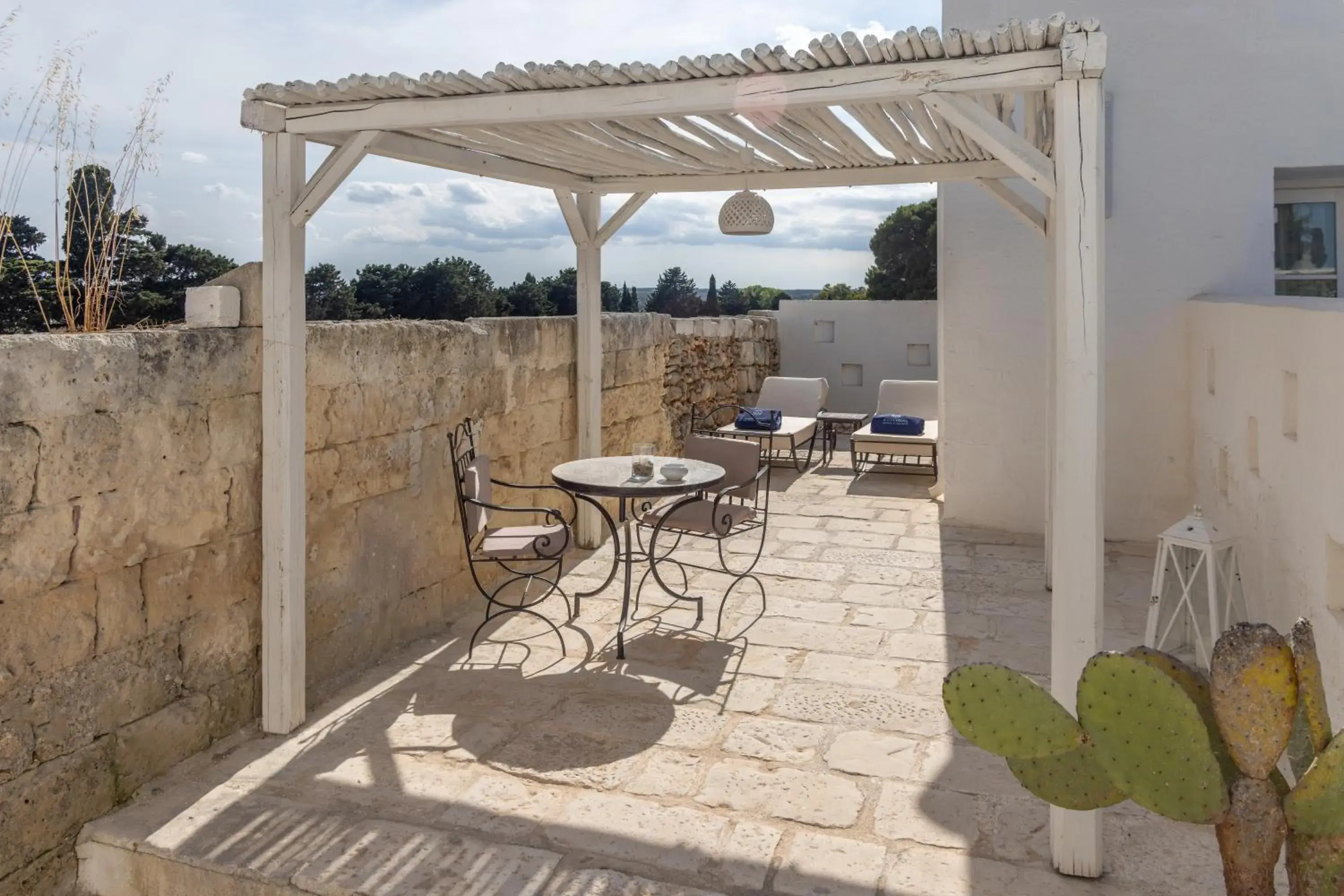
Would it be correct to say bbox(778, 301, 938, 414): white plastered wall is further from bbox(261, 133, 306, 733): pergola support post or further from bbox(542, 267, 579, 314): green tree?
bbox(261, 133, 306, 733): pergola support post

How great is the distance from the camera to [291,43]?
539 cm

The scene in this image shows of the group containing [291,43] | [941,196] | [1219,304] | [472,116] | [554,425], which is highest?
[291,43]

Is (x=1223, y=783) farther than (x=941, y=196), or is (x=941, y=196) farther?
(x=941, y=196)

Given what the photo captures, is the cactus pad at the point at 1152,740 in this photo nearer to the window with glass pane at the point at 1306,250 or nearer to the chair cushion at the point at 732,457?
the chair cushion at the point at 732,457

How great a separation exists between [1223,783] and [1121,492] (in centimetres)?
517

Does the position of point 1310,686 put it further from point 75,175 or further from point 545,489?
point 545,489

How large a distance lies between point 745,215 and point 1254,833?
3.81 m

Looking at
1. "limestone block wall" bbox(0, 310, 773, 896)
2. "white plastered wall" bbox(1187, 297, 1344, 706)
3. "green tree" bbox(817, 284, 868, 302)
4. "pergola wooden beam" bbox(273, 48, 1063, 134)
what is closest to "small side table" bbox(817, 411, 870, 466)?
"white plastered wall" bbox(1187, 297, 1344, 706)

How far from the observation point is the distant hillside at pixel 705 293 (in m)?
19.6

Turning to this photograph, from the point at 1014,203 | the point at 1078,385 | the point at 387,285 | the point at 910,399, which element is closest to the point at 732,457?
the point at 1014,203

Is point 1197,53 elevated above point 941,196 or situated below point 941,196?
above

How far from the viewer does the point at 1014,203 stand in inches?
214

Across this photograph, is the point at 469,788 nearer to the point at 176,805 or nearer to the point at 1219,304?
the point at 176,805

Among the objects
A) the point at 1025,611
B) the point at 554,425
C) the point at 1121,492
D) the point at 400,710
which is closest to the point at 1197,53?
the point at 1121,492
